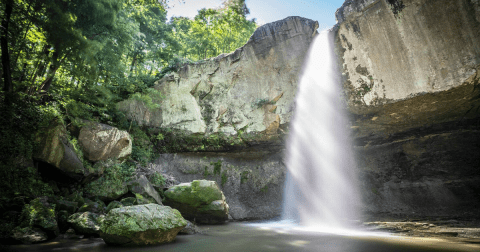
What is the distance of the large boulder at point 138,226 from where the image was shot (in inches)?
172

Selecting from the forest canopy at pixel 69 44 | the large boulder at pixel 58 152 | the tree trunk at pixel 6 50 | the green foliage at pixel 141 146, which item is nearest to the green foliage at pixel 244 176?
the green foliage at pixel 141 146

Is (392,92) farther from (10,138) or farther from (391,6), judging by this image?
(10,138)

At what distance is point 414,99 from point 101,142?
433 inches

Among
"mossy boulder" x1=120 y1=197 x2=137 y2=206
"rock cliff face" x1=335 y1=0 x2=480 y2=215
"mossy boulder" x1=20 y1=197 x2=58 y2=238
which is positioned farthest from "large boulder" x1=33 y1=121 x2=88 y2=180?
"rock cliff face" x1=335 y1=0 x2=480 y2=215

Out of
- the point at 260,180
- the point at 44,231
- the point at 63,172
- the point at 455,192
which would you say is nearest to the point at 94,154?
the point at 63,172

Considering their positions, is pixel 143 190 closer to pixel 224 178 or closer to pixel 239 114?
pixel 224 178

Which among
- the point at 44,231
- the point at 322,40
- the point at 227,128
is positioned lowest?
the point at 44,231

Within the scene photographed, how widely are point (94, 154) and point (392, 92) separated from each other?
1061cm

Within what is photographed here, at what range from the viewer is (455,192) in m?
9.73

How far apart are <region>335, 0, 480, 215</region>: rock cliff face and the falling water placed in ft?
1.78

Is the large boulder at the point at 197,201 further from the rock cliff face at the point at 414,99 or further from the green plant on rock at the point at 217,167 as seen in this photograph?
the rock cliff face at the point at 414,99

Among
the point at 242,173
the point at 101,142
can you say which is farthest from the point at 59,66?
the point at 242,173

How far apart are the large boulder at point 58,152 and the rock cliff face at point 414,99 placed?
983 cm

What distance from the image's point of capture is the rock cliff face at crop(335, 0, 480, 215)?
758 centimetres
